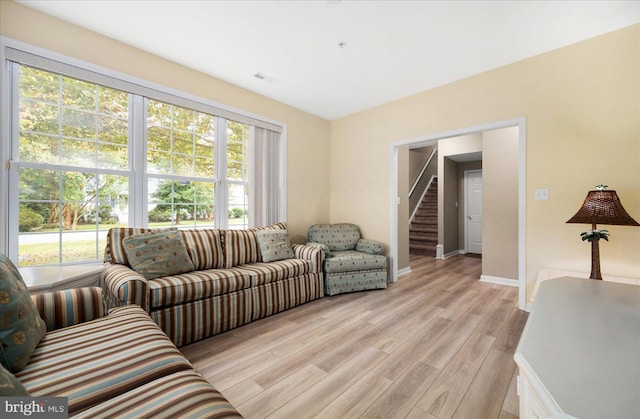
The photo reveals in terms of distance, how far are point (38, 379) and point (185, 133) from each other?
261 cm

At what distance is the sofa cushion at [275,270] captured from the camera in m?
2.61

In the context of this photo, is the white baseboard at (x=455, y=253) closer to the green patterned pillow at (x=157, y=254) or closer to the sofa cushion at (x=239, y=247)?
the sofa cushion at (x=239, y=247)

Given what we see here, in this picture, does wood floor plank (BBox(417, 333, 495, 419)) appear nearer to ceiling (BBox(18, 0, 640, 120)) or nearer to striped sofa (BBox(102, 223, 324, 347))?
striped sofa (BBox(102, 223, 324, 347))

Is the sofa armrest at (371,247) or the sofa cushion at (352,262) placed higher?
the sofa armrest at (371,247)

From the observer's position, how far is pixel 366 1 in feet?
6.43

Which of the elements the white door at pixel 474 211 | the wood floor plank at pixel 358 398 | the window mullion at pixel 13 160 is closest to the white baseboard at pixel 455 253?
the white door at pixel 474 211

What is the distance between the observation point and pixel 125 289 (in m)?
1.80

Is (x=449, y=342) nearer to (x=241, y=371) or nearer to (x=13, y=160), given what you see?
(x=241, y=371)

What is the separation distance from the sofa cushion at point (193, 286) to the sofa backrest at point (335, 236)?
1.56 metres

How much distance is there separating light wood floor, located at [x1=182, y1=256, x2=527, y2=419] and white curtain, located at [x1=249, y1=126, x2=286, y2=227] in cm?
140

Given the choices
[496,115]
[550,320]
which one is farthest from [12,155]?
[496,115]

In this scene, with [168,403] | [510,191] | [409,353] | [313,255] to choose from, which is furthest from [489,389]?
[510,191]

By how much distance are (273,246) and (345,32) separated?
237 cm

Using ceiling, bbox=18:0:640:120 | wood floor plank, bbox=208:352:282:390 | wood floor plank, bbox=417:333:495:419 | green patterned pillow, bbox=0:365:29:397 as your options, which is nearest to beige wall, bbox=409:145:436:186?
ceiling, bbox=18:0:640:120
